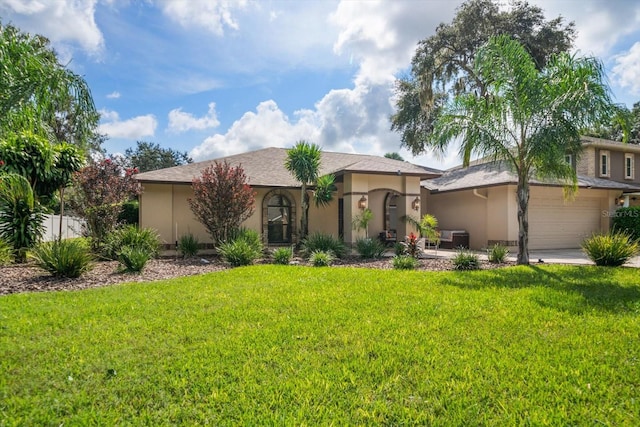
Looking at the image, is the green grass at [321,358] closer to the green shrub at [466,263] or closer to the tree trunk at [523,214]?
the green shrub at [466,263]

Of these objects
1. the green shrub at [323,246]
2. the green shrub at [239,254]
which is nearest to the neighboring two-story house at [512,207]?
the green shrub at [323,246]

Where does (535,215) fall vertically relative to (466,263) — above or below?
above

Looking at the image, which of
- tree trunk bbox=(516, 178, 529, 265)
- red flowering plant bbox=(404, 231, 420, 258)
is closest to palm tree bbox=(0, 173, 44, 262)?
red flowering plant bbox=(404, 231, 420, 258)

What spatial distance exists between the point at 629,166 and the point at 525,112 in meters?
19.8

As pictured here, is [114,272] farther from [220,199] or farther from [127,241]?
[220,199]

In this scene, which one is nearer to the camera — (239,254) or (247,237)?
(239,254)

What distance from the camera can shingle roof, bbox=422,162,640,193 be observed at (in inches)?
624

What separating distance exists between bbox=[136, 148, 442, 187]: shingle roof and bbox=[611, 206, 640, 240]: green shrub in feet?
30.4

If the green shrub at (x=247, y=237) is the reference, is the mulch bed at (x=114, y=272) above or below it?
below

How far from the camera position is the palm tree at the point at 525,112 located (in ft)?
31.2

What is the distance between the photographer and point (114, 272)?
9.55 meters

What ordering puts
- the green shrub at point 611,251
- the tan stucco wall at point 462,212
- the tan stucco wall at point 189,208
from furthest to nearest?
the tan stucco wall at point 462,212 → the tan stucco wall at point 189,208 → the green shrub at point 611,251

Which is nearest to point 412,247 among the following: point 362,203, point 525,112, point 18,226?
point 362,203

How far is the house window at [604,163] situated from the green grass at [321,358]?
19.7 m
